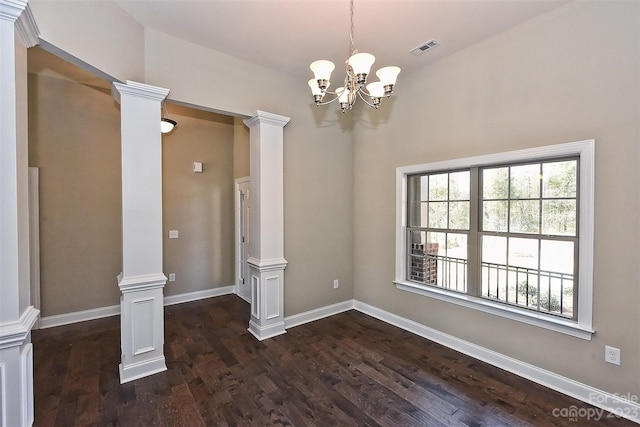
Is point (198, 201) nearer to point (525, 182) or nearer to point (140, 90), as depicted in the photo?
point (140, 90)

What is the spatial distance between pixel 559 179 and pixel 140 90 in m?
3.77

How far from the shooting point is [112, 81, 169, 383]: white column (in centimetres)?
250

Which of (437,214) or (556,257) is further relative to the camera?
(437,214)

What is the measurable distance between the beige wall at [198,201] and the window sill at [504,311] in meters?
3.13

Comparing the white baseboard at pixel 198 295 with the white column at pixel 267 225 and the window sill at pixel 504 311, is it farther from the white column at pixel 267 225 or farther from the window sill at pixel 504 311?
the window sill at pixel 504 311

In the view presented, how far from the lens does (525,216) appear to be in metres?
2.68

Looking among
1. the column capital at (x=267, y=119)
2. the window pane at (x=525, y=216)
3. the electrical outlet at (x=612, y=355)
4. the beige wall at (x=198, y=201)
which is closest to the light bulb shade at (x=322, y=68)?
the column capital at (x=267, y=119)

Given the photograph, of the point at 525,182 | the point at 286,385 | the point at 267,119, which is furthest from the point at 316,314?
the point at 525,182

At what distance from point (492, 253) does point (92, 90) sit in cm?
535

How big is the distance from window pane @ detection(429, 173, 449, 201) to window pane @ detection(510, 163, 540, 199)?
0.68 meters

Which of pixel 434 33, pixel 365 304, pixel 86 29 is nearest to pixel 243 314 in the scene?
pixel 365 304

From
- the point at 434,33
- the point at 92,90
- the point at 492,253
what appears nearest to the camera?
the point at 434,33

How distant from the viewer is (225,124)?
16.3 feet

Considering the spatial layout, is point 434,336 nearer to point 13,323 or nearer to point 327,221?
point 327,221
